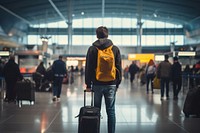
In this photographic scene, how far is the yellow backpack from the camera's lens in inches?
193

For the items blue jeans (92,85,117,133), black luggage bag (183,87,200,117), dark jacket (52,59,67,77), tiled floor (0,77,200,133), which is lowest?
tiled floor (0,77,200,133)

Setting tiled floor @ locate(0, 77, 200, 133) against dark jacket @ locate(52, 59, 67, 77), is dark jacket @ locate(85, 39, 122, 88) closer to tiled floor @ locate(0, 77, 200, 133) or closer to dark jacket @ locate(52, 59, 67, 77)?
tiled floor @ locate(0, 77, 200, 133)

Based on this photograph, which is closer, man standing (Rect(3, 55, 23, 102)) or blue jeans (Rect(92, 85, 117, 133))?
blue jeans (Rect(92, 85, 117, 133))

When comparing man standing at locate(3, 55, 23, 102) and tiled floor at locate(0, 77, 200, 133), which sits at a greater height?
man standing at locate(3, 55, 23, 102)

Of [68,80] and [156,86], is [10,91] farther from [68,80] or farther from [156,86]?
[68,80]

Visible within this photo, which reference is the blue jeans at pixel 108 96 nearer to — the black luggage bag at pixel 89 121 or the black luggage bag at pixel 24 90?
the black luggage bag at pixel 89 121

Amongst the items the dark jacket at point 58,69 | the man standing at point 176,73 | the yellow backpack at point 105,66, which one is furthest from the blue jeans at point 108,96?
the man standing at point 176,73

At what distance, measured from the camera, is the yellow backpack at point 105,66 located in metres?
4.91

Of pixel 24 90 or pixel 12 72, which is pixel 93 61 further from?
pixel 12 72

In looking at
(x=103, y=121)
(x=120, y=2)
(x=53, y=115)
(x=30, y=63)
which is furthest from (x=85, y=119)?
(x=120, y=2)

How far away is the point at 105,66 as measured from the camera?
491 cm

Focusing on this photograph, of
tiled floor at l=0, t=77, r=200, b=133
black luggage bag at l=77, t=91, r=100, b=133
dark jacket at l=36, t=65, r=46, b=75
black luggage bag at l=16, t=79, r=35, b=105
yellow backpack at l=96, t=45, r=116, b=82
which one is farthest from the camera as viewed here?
dark jacket at l=36, t=65, r=46, b=75

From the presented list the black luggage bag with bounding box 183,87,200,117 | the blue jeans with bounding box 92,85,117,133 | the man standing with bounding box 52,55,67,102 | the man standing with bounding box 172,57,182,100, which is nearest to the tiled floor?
the black luggage bag with bounding box 183,87,200,117

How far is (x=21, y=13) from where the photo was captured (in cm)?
4841
